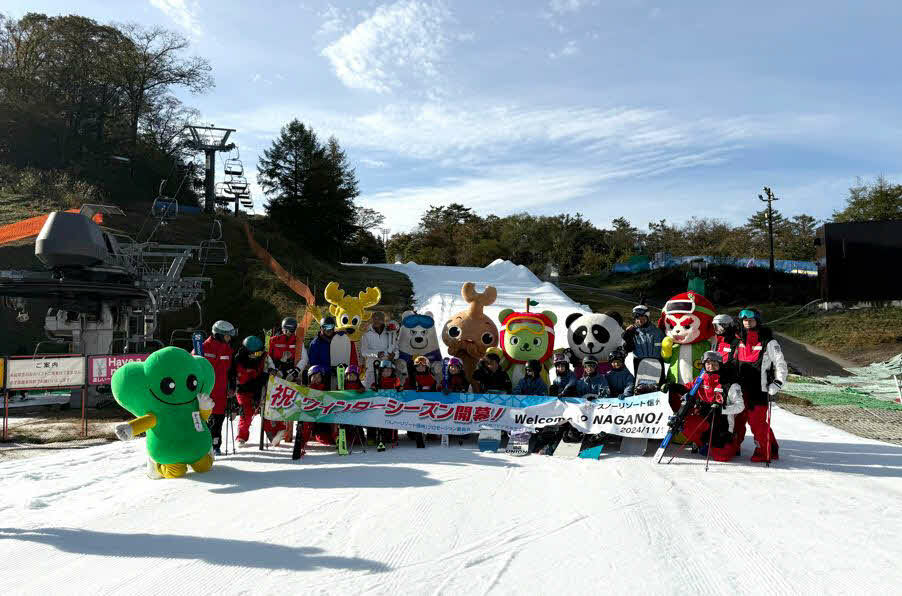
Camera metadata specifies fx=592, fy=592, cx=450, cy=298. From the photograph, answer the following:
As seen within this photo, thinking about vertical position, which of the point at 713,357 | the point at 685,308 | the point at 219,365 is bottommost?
the point at 219,365

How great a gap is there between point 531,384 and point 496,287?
19.4 meters

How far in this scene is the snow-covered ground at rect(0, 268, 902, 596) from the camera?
145 inches

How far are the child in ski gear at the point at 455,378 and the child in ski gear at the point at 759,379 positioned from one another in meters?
3.62

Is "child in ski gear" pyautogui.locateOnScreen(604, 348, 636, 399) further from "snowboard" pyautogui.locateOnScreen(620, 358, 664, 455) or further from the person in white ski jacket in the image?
the person in white ski jacket

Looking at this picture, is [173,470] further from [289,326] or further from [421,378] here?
[421,378]

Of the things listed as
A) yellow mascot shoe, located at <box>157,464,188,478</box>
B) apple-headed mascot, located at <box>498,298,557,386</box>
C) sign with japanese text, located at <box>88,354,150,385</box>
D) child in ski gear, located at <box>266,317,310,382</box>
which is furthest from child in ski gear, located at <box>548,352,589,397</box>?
sign with japanese text, located at <box>88,354,150,385</box>

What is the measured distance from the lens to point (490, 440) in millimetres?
7805

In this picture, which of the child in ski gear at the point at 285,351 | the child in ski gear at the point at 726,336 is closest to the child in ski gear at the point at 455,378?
the child in ski gear at the point at 285,351

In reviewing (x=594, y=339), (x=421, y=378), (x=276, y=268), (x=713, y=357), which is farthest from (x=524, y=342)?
(x=276, y=268)

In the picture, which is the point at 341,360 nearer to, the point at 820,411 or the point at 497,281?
the point at 820,411

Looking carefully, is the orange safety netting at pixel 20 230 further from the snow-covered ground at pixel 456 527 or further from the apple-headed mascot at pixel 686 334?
the apple-headed mascot at pixel 686 334

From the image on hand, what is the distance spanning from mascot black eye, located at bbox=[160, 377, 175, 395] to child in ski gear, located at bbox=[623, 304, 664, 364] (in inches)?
236

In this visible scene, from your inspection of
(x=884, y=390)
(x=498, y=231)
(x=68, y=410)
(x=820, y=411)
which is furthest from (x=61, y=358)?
(x=498, y=231)

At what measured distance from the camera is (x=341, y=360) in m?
8.99
